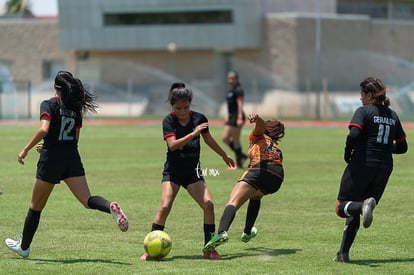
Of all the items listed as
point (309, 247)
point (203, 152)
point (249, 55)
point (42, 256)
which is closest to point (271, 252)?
point (309, 247)

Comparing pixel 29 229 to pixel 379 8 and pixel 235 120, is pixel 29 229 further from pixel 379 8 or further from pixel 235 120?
pixel 379 8

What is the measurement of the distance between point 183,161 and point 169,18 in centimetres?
5435

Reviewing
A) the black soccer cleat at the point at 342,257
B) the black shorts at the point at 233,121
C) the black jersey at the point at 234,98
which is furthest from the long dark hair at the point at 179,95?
the black shorts at the point at 233,121

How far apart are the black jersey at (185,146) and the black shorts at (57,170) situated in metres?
1.10

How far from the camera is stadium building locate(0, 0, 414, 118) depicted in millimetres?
60125

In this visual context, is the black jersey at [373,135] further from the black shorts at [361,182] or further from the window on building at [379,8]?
the window on building at [379,8]

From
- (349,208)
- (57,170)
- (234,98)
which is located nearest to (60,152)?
(57,170)

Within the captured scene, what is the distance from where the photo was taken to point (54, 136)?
9688mm

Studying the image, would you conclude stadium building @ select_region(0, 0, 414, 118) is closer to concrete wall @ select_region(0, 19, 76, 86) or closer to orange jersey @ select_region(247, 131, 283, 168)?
concrete wall @ select_region(0, 19, 76, 86)

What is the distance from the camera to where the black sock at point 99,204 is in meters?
9.52

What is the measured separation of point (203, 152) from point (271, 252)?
15691 mm

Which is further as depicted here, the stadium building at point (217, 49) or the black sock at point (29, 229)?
the stadium building at point (217, 49)

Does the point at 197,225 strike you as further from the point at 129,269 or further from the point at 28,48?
the point at 28,48

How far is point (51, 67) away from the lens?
68312mm
